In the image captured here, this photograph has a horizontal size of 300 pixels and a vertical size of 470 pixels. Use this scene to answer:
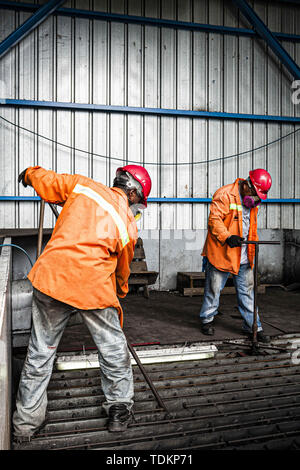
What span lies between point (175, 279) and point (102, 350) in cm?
515

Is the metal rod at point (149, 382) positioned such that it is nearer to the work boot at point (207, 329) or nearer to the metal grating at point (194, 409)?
the metal grating at point (194, 409)

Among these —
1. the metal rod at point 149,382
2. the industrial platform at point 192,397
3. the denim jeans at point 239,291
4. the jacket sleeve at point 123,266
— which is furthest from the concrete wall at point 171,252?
the jacket sleeve at point 123,266

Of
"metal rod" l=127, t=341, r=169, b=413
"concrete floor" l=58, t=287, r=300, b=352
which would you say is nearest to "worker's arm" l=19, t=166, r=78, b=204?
"metal rod" l=127, t=341, r=169, b=413

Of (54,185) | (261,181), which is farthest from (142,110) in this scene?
(54,185)

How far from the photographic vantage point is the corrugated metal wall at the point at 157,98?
7.14 metres

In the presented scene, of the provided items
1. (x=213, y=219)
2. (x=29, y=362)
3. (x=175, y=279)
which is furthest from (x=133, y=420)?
(x=175, y=279)

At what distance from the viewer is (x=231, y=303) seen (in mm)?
6605

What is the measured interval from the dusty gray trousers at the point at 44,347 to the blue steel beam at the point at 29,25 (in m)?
5.65

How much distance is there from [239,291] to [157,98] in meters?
4.60

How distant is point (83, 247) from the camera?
260 centimetres

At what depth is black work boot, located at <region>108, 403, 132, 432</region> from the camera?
9.23ft

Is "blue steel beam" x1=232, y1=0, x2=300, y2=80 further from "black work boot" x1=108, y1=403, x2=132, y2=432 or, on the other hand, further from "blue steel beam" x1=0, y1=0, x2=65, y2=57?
"black work boot" x1=108, y1=403, x2=132, y2=432

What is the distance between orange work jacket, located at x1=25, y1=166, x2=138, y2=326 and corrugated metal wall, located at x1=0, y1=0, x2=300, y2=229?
4708mm
